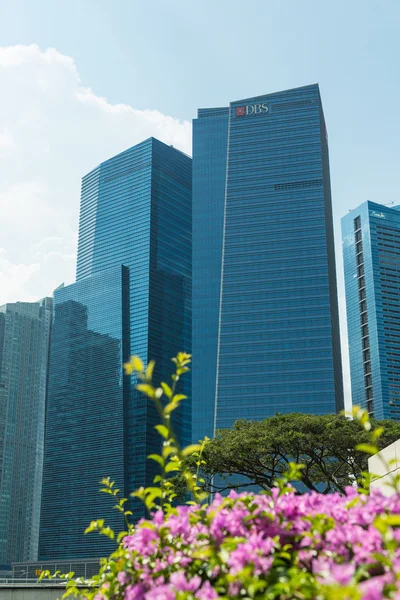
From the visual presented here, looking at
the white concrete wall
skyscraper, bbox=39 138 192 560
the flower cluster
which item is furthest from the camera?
skyscraper, bbox=39 138 192 560

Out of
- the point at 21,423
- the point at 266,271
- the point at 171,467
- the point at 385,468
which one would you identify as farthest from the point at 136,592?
the point at 21,423

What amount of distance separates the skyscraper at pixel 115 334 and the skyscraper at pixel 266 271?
51.5ft

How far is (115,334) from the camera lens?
13975 cm

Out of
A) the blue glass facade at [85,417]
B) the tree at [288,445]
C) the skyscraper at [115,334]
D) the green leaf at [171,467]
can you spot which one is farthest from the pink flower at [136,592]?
the blue glass facade at [85,417]

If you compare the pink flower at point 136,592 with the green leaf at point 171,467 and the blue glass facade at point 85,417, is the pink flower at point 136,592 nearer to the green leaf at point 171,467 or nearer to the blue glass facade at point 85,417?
the green leaf at point 171,467

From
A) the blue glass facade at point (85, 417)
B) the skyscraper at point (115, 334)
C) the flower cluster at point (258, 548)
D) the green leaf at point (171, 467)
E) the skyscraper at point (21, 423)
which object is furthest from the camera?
the skyscraper at point (21, 423)

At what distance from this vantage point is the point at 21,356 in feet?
616

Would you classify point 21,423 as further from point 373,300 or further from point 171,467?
point 171,467

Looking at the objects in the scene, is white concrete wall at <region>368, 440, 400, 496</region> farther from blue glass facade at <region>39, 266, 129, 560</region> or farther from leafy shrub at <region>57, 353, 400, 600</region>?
blue glass facade at <region>39, 266, 129, 560</region>

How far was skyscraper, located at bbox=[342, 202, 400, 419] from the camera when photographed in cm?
15238

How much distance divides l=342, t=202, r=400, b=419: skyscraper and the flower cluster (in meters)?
149

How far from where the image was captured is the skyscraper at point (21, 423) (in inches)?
6890

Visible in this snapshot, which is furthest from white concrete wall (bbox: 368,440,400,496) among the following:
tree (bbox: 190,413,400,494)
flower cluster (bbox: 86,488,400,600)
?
tree (bbox: 190,413,400,494)

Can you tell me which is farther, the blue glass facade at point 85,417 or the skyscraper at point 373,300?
the skyscraper at point 373,300
